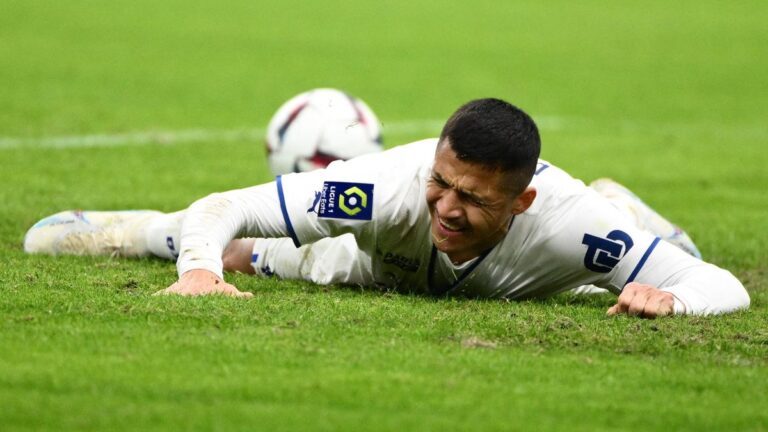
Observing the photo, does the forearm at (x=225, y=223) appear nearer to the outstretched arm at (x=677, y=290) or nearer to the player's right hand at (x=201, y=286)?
the player's right hand at (x=201, y=286)

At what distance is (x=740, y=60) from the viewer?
24875 mm

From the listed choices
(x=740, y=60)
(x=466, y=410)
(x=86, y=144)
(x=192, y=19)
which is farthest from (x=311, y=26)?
(x=466, y=410)

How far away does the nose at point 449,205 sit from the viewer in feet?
19.2

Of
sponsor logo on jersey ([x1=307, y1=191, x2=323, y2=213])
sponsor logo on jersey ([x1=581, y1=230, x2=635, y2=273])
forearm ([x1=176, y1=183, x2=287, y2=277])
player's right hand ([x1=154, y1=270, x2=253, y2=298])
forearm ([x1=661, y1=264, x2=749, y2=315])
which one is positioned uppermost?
sponsor logo on jersey ([x1=307, y1=191, x2=323, y2=213])

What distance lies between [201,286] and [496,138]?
4.68 feet

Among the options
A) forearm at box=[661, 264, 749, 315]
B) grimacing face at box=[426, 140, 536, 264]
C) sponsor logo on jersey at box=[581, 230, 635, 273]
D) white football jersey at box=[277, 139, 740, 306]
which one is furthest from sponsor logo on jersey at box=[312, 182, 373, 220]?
forearm at box=[661, 264, 749, 315]

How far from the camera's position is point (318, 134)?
9531mm

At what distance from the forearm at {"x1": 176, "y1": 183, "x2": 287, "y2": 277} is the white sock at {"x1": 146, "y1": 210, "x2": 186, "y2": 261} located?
40.6 inches

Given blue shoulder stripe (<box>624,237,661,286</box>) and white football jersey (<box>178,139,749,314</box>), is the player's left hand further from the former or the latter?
blue shoulder stripe (<box>624,237,661,286</box>)

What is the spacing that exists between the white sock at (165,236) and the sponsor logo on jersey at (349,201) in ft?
4.82

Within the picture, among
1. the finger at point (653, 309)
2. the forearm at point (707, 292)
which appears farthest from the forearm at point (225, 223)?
the forearm at point (707, 292)

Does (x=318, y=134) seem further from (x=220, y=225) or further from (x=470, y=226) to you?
(x=470, y=226)

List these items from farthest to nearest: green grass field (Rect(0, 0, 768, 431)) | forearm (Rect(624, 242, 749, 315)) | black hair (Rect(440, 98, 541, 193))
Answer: forearm (Rect(624, 242, 749, 315)) < black hair (Rect(440, 98, 541, 193)) < green grass field (Rect(0, 0, 768, 431))

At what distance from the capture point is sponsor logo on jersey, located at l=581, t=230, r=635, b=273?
6227 mm
